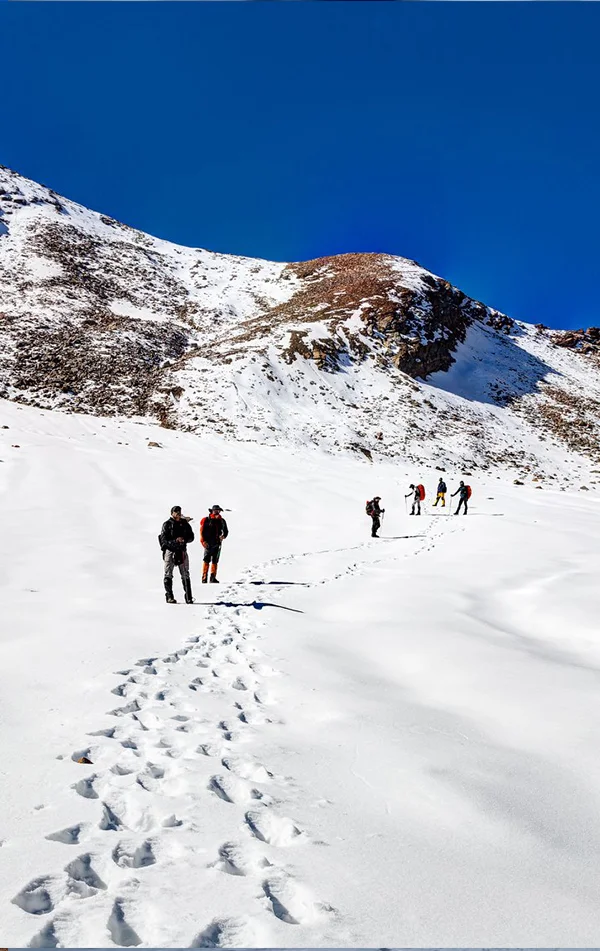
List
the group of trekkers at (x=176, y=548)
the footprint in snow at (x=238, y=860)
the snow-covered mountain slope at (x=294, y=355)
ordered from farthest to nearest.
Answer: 1. the snow-covered mountain slope at (x=294, y=355)
2. the group of trekkers at (x=176, y=548)
3. the footprint in snow at (x=238, y=860)

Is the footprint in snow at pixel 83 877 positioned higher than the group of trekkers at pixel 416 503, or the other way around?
the group of trekkers at pixel 416 503

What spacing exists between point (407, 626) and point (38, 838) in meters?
5.44

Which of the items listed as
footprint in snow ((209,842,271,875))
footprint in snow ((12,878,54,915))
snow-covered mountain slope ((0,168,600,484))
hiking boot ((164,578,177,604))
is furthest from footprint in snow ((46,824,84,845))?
snow-covered mountain slope ((0,168,600,484))

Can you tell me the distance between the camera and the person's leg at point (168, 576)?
27.8ft

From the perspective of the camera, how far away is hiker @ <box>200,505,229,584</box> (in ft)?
34.2

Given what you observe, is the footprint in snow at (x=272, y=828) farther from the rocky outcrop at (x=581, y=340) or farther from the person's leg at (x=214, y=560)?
the rocky outcrop at (x=581, y=340)

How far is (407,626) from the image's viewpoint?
23.9ft

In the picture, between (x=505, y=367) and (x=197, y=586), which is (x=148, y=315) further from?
(x=197, y=586)

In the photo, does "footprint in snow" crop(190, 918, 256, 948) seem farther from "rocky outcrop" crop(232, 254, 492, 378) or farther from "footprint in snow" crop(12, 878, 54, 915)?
"rocky outcrop" crop(232, 254, 492, 378)

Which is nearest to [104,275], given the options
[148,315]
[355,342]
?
[148,315]

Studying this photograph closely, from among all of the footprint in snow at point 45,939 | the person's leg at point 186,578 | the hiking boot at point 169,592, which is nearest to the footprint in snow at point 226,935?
the footprint in snow at point 45,939

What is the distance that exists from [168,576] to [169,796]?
5.56 m

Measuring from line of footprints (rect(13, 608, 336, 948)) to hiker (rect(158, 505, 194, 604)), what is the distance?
9.83 feet

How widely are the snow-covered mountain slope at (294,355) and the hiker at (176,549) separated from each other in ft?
76.9
